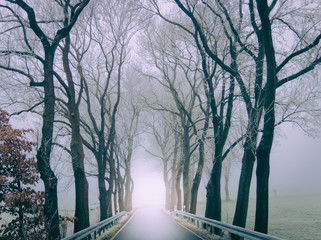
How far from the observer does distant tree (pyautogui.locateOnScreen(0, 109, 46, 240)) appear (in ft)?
40.6

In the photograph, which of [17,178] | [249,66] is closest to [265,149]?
[249,66]

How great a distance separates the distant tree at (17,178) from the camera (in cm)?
1237

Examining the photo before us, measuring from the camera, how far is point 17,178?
12.9m

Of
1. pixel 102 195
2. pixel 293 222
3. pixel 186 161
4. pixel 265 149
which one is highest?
pixel 265 149

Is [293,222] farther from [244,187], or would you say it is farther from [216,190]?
[244,187]

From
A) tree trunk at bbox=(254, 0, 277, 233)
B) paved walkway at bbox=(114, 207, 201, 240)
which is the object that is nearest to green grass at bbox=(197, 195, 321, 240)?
paved walkway at bbox=(114, 207, 201, 240)

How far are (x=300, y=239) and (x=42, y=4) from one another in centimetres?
1545

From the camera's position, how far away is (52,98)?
1205cm

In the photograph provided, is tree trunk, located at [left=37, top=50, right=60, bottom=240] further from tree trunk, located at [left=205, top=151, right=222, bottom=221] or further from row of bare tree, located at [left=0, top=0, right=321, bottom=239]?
tree trunk, located at [left=205, top=151, right=222, bottom=221]

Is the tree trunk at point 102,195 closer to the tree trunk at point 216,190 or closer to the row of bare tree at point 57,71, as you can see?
the row of bare tree at point 57,71

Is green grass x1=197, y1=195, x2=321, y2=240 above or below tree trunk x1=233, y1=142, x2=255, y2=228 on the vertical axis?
below

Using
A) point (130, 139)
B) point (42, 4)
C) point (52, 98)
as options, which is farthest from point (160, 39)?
point (130, 139)

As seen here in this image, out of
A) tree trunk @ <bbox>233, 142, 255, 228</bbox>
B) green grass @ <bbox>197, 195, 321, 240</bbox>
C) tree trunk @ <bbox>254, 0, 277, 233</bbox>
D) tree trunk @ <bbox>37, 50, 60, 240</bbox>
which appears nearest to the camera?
tree trunk @ <bbox>254, 0, 277, 233</bbox>

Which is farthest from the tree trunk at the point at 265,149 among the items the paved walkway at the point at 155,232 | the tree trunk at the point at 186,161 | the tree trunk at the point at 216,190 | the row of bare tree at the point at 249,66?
the tree trunk at the point at 186,161
